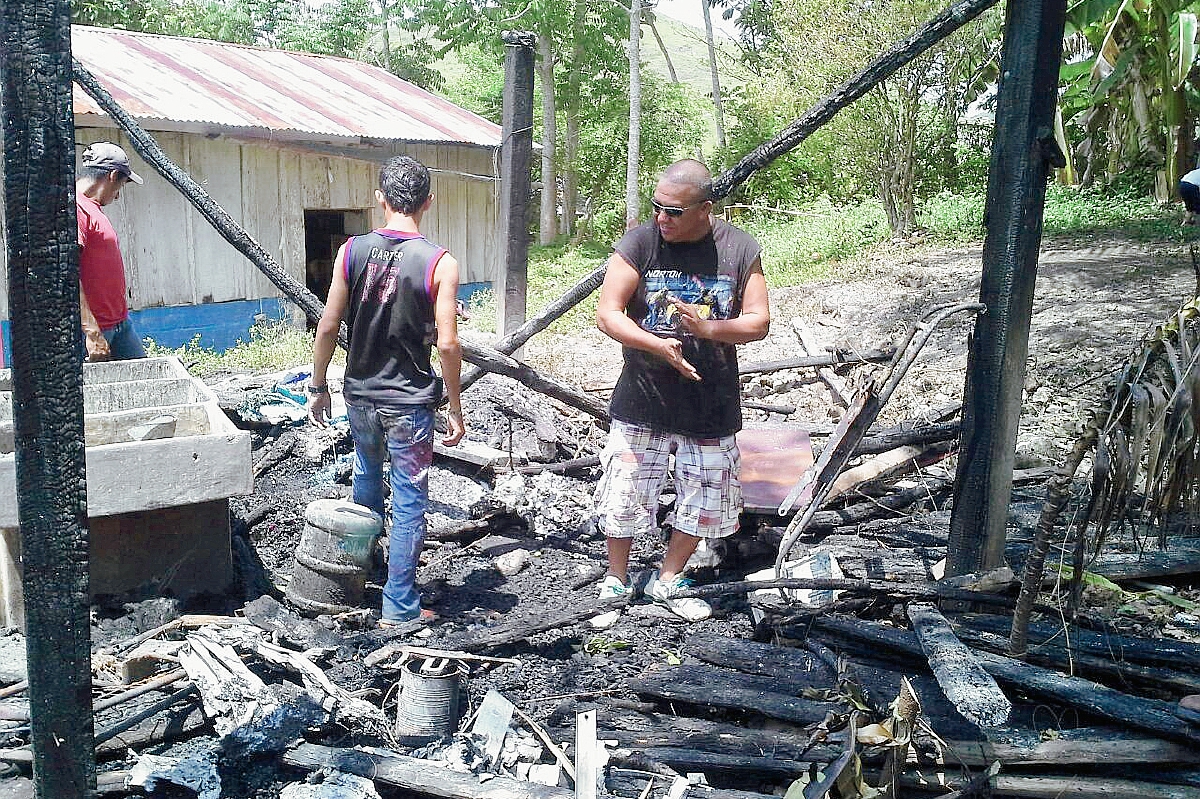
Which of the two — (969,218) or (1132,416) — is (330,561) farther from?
(969,218)

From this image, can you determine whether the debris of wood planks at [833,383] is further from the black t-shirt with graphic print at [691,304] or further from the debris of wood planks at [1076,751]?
the debris of wood planks at [1076,751]

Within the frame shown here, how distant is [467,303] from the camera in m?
15.3

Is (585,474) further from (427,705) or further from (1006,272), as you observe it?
(1006,272)

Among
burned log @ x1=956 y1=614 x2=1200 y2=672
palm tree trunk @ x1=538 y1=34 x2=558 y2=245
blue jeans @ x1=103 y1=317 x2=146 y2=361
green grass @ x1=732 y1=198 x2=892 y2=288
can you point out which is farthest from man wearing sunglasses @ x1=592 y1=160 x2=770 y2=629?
palm tree trunk @ x1=538 y1=34 x2=558 y2=245

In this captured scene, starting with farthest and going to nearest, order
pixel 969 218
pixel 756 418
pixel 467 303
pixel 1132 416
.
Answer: pixel 969 218 → pixel 467 303 → pixel 756 418 → pixel 1132 416

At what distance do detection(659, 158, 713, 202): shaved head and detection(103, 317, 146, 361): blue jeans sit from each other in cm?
376

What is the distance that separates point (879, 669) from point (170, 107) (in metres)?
10.2

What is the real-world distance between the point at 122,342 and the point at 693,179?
12.9ft

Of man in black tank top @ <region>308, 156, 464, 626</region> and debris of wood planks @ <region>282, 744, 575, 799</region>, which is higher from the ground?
man in black tank top @ <region>308, 156, 464, 626</region>

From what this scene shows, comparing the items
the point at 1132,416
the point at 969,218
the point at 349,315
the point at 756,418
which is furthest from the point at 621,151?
the point at 1132,416

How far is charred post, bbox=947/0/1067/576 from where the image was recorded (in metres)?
3.60

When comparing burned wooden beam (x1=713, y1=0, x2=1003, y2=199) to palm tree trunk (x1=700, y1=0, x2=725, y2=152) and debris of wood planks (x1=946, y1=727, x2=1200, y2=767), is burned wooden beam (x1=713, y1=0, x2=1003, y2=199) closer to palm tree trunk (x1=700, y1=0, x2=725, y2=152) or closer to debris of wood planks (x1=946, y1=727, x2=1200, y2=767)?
debris of wood planks (x1=946, y1=727, x2=1200, y2=767)

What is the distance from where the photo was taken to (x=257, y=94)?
12.8 meters

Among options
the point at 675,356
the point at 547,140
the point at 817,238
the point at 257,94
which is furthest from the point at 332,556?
the point at 547,140
